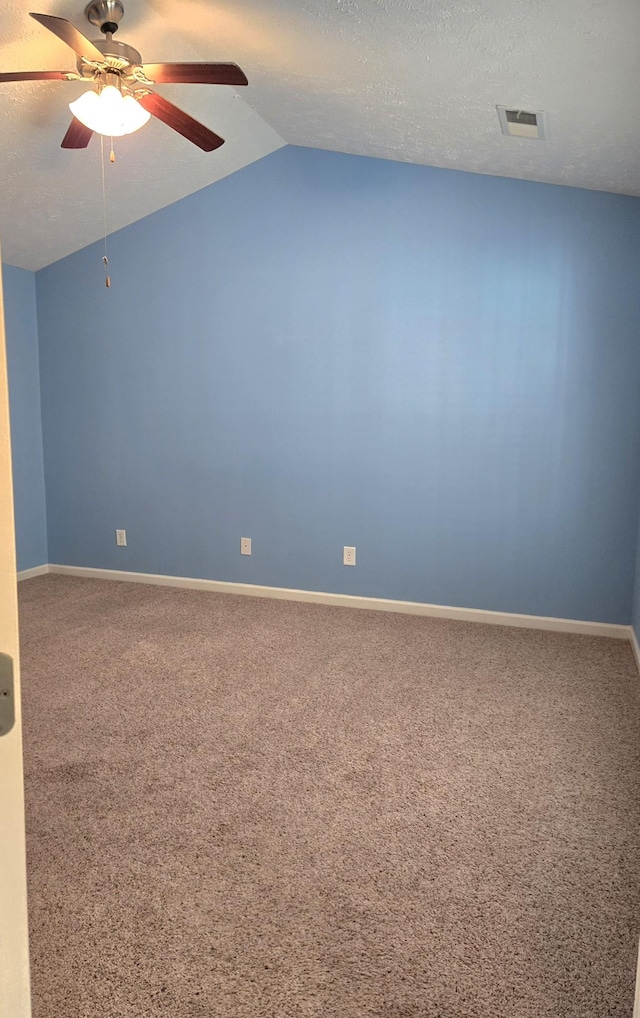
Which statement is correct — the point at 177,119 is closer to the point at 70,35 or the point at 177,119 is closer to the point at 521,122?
the point at 70,35

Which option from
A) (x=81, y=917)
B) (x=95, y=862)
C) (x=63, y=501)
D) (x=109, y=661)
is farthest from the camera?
(x=63, y=501)

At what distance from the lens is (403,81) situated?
2795 millimetres

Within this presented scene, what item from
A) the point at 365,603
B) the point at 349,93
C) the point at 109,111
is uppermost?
the point at 349,93

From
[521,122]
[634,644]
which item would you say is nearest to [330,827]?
[634,644]

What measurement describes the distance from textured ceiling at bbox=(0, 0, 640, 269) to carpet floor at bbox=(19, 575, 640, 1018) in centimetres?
235

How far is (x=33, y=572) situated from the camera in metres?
5.00

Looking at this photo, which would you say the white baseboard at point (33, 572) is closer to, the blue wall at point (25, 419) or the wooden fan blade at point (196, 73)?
the blue wall at point (25, 419)

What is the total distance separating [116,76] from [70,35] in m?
0.29

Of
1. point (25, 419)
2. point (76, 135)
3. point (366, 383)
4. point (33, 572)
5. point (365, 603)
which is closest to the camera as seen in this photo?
point (76, 135)

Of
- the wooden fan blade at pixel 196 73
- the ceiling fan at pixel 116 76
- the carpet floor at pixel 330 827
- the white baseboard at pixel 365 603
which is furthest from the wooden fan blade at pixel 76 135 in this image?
the white baseboard at pixel 365 603

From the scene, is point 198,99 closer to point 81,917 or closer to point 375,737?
point 375,737

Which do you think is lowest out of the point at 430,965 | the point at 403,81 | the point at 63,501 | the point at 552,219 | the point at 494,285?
the point at 430,965

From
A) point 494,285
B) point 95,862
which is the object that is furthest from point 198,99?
point 95,862

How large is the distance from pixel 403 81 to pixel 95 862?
117 inches
